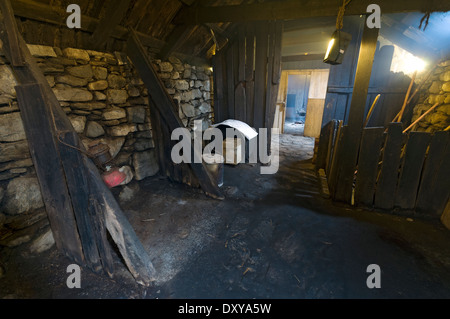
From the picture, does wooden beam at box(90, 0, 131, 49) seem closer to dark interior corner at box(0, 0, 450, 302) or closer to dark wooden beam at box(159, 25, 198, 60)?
dark interior corner at box(0, 0, 450, 302)

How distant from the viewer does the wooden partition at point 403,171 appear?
2.73 meters

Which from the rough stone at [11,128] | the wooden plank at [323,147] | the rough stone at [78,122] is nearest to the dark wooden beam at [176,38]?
the rough stone at [78,122]

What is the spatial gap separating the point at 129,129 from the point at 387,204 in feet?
14.5

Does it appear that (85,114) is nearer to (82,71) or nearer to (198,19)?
(82,71)

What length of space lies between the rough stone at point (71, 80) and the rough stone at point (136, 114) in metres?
0.79

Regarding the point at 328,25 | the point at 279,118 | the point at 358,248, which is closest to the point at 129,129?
the point at 358,248

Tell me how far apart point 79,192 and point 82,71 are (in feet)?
6.11

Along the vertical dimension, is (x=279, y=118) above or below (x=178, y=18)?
below

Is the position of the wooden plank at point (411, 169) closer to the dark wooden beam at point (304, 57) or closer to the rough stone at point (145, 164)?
the rough stone at point (145, 164)

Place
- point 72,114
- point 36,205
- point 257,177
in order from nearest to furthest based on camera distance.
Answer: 1. point 36,205
2. point 72,114
3. point 257,177

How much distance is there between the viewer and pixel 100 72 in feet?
9.78

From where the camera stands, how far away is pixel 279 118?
909 centimetres

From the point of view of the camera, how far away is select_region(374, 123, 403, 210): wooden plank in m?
2.83
